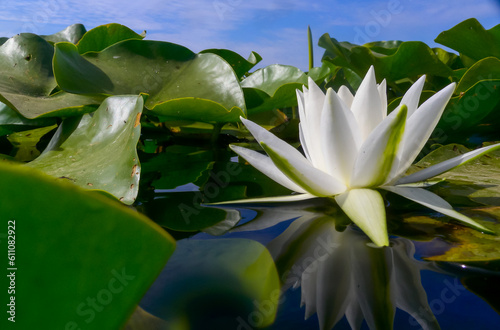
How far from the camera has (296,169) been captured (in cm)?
55

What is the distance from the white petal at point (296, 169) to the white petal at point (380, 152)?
0.04m

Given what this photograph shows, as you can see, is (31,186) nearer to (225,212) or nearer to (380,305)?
(380,305)

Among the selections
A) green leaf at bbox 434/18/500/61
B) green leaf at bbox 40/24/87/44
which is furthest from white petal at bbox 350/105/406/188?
green leaf at bbox 40/24/87/44

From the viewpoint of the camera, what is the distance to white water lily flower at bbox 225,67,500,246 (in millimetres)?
519

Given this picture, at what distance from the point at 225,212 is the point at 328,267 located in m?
0.26

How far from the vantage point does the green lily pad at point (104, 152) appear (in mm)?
565

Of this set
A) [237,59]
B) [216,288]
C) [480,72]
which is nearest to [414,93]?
[216,288]

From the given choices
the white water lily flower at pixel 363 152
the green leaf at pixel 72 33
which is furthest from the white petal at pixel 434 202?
the green leaf at pixel 72 33

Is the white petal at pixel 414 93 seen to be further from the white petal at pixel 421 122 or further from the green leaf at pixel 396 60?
the green leaf at pixel 396 60

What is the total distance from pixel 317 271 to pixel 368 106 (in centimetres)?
30

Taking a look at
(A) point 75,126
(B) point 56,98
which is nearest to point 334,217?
(A) point 75,126

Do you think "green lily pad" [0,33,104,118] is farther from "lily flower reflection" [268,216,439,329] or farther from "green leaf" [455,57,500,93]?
"green leaf" [455,57,500,93]

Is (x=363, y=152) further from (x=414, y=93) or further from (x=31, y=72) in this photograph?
(x=31, y=72)

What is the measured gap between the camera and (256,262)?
44 cm
